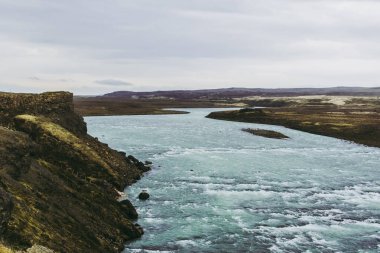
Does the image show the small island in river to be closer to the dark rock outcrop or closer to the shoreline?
the shoreline

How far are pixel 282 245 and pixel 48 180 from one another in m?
16.9

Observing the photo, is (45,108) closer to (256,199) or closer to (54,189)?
(54,189)

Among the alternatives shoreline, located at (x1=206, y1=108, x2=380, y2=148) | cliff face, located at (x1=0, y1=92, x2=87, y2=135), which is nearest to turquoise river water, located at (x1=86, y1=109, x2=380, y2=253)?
cliff face, located at (x1=0, y1=92, x2=87, y2=135)

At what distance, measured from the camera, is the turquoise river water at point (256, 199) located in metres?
29.4

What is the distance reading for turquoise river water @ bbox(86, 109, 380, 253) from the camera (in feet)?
96.4

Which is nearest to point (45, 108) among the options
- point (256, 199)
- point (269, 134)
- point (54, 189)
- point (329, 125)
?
point (54, 189)

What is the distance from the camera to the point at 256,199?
39.8 metres

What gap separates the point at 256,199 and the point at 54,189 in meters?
19.2

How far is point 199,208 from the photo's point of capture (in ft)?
119

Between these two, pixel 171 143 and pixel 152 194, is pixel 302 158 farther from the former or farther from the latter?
pixel 152 194

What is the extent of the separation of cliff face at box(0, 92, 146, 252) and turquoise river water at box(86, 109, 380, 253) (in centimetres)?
235

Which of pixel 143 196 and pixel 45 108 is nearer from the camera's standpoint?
pixel 143 196

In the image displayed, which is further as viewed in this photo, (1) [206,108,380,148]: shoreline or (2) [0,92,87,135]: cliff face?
(1) [206,108,380,148]: shoreline

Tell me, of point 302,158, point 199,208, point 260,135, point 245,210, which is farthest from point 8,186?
point 260,135
